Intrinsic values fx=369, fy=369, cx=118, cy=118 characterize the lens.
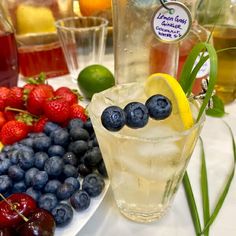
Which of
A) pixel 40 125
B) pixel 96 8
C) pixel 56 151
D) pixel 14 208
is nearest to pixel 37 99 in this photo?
pixel 40 125

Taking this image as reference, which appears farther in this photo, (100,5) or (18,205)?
(100,5)

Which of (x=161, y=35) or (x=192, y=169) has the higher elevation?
(x=161, y=35)

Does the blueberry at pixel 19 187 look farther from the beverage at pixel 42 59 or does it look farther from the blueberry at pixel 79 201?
the beverage at pixel 42 59

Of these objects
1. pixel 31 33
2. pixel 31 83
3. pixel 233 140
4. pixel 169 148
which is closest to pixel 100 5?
pixel 31 33

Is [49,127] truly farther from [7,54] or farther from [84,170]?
[7,54]

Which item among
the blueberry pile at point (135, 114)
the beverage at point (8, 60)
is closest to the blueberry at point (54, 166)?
the blueberry pile at point (135, 114)

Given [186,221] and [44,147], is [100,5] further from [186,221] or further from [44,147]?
[186,221]
